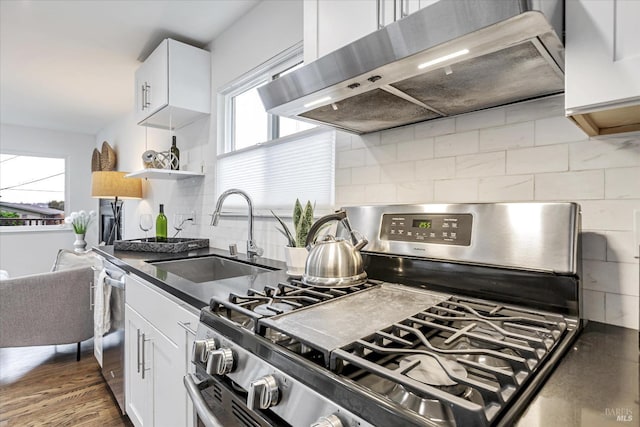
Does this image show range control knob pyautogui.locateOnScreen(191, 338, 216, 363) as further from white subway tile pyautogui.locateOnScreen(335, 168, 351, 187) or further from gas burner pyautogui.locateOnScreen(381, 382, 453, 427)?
white subway tile pyautogui.locateOnScreen(335, 168, 351, 187)

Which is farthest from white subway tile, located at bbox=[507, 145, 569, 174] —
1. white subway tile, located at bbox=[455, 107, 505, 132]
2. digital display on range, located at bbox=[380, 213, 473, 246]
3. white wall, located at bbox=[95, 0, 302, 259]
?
white wall, located at bbox=[95, 0, 302, 259]

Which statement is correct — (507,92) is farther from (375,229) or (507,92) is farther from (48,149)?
(48,149)

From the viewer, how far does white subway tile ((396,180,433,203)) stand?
49.0 inches

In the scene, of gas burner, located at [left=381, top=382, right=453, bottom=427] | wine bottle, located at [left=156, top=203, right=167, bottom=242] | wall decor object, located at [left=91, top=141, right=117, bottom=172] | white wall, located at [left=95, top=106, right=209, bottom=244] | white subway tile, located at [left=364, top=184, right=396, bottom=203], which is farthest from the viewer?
wall decor object, located at [left=91, top=141, right=117, bottom=172]

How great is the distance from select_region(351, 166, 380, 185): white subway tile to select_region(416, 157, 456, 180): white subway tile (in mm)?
187

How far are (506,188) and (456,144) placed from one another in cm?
23

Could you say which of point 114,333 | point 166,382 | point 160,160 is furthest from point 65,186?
point 166,382

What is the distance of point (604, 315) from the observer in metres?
0.87

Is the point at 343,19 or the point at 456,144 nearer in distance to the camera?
the point at 343,19

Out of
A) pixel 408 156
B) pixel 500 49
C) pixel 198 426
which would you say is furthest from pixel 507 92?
pixel 198 426

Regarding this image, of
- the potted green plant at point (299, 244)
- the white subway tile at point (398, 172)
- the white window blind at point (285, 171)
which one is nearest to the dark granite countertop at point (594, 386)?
the white subway tile at point (398, 172)

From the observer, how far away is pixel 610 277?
864 mm

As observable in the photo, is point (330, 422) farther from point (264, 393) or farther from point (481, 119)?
point (481, 119)

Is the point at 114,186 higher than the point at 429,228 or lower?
higher
